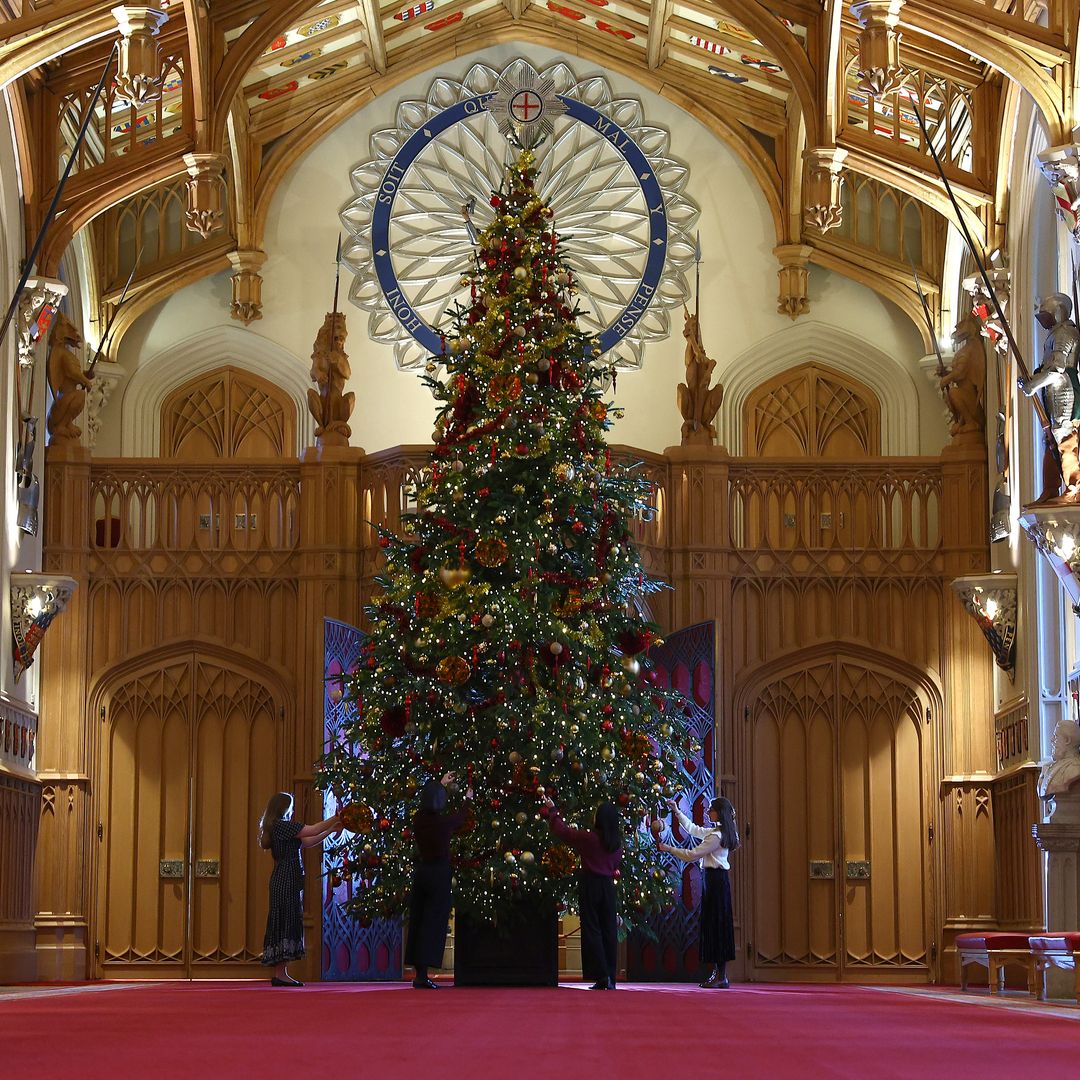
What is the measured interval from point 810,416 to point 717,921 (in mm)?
6601

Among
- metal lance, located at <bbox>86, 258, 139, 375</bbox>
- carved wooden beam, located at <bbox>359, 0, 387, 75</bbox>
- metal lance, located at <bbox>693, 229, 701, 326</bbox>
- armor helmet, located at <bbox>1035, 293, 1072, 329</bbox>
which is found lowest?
armor helmet, located at <bbox>1035, 293, 1072, 329</bbox>

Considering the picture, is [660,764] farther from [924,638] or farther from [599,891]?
[924,638]

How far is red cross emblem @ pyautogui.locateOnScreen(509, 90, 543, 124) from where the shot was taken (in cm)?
1822

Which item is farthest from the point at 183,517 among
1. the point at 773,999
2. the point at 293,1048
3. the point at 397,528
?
the point at 293,1048

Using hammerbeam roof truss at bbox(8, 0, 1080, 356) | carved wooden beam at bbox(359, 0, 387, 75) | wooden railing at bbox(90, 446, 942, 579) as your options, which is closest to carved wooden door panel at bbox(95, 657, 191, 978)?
wooden railing at bbox(90, 446, 942, 579)

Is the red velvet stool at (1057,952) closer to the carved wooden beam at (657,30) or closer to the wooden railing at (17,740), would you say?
the wooden railing at (17,740)

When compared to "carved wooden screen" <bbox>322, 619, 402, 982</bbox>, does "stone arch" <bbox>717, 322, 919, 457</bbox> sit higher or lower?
higher

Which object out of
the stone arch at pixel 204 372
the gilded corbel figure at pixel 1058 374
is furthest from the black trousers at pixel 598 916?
the stone arch at pixel 204 372

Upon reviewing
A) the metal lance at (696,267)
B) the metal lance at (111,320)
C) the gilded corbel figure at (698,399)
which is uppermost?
the metal lance at (696,267)

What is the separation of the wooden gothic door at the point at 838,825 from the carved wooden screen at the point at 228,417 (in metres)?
5.20

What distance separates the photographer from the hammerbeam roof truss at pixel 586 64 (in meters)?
12.9

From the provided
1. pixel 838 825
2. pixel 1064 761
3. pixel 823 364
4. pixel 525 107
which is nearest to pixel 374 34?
pixel 525 107

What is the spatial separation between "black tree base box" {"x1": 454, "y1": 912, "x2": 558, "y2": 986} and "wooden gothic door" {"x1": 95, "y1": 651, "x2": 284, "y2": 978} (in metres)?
4.95

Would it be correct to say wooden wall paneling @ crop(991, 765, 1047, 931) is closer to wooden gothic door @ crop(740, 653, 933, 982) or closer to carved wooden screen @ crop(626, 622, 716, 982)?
wooden gothic door @ crop(740, 653, 933, 982)
